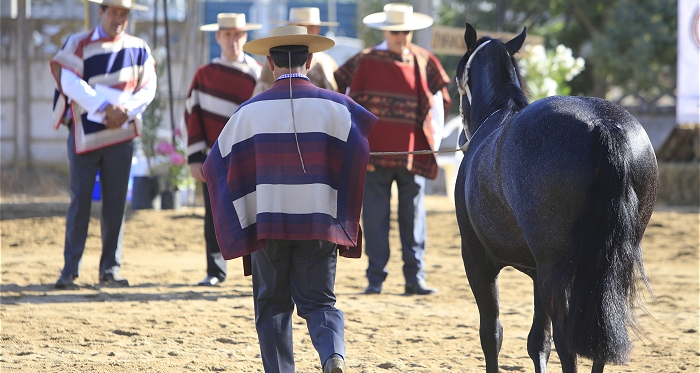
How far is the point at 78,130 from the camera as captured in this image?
6129 mm

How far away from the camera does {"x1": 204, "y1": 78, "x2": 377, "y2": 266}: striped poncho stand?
137 inches

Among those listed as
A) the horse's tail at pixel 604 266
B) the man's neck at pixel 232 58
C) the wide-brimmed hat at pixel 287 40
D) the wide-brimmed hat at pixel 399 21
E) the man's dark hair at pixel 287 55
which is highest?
the wide-brimmed hat at pixel 399 21

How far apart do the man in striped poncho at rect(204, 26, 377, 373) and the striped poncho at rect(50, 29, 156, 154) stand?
282cm

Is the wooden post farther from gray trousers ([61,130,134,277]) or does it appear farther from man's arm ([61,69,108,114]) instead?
man's arm ([61,69,108,114])

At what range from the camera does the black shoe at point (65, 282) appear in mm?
6168

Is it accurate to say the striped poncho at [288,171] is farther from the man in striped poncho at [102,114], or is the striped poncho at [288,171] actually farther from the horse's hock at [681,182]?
the horse's hock at [681,182]

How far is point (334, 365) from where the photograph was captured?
10.8 ft

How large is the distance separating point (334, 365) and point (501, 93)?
65.8 inches

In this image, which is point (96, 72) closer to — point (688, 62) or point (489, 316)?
point (489, 316)

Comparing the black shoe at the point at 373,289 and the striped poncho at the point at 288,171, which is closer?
the striped poncho at the point at 288,171

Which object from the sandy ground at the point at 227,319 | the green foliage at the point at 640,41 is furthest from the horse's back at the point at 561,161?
the green foliage at the point at 640,41

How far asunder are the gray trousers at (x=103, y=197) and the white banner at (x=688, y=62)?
7.17 metres

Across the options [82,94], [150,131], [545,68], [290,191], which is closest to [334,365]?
[290,191]

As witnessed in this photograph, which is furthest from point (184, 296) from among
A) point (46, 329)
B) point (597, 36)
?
point (597, 36)
